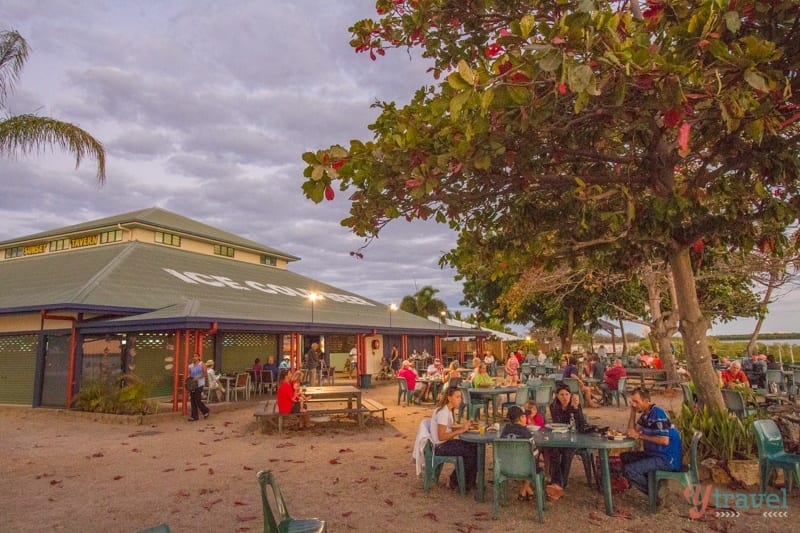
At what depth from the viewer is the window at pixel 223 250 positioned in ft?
86.6

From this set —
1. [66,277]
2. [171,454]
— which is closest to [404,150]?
[171,454]

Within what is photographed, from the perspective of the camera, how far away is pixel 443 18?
658 cm

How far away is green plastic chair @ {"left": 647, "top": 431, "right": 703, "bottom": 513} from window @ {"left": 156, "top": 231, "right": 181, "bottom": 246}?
22447 mm

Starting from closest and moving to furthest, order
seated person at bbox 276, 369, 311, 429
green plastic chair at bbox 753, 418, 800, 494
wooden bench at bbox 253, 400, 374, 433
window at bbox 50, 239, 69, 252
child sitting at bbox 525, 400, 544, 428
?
1. green plastic chair at bbox 753, 418, 800, 494
2. child sitting at bbox 525, 400, 544, 428
3. wooden bench at bbox 253, 400, 374, 433
4. seated person at bbox 276, 369, 311, 429
5. window at bbox 50, 239, 69, 252

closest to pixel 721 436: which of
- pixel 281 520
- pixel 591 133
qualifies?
pixel 591 133

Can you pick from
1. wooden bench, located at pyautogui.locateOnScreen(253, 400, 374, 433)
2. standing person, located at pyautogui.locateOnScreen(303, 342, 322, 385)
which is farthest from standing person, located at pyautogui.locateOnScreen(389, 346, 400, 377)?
wooden bench, located at pyautogui.locateOnScreen(253, 400, 374, 433)

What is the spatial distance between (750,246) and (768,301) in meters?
16.6

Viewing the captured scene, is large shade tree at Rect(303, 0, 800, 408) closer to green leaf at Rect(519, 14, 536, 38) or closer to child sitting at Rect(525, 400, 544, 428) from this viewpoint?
green leaf at Rect(519, 14, 536, 38)

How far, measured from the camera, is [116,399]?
13.9 m

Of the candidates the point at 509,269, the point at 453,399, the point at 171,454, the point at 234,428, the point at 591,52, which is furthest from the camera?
the point at 234,428

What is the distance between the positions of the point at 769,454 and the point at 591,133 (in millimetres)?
4475

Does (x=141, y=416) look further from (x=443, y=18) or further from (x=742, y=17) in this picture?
(x=742, y=17)

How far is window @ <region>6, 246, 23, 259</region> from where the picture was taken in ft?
82.8

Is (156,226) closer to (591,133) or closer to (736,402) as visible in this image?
(591,133)
